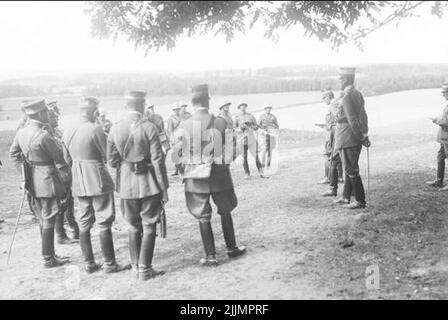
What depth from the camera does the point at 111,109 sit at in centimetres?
1634

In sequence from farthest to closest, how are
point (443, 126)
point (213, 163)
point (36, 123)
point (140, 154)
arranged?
point (443, 126)
point (36, 123)
point (213, 163)
point (140, 154)

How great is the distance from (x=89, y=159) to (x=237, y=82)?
47.6 feet

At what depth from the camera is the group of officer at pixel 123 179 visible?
593cm

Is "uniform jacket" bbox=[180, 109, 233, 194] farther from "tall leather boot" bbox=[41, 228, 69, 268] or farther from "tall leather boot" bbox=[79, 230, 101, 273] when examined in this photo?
"tall leather boot" bbox=[41, 228, 69, 268]

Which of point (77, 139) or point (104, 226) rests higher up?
point (77, 139)

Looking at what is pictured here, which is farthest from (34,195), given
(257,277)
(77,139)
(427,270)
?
(427,270)

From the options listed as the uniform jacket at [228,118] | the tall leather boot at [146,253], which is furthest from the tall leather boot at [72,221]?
the uniform jacket at [228,118]

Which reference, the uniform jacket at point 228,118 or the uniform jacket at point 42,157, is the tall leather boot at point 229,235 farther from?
the uniform jacket at point 228,118

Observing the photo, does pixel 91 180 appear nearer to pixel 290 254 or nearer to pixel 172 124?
pixel 290 254

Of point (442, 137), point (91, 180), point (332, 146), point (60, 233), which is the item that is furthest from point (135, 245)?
point (442, 137)

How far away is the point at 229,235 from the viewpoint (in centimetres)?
654

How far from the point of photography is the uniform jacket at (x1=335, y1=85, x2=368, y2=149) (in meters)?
8.17

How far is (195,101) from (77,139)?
163cm

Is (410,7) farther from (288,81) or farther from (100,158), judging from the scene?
(288,81)
